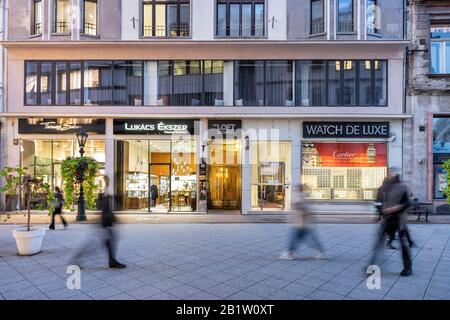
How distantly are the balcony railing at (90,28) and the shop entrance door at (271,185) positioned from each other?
39.0ft

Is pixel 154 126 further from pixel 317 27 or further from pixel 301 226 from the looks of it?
pixel 301 226

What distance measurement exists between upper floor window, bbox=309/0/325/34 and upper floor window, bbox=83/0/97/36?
12.0 metres

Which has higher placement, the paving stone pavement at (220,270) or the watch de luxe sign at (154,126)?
the watch de luxe sign at (154,126)

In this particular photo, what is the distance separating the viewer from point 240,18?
15562 millimetres

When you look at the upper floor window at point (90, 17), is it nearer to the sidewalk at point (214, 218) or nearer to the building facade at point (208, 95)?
the building facade at point (208, 95)

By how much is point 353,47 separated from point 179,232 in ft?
42.8

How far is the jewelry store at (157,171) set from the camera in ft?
51.1

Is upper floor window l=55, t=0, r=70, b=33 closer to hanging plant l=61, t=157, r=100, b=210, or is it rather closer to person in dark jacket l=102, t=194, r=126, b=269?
hanging plant l=61, t=157, r=100, b=210

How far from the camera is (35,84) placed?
1577cm

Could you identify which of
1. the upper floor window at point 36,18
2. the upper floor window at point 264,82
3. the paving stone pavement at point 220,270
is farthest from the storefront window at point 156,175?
the upper floor window at point 36,18

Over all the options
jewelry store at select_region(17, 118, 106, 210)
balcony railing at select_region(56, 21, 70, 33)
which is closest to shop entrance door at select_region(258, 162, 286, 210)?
jewelry store at select_region(17, 118, 106, 210)

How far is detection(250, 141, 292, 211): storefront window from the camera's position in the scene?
51.2ft

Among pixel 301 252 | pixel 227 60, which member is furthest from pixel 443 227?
pixel 227 60

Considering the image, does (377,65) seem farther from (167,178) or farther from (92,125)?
(92,125)
